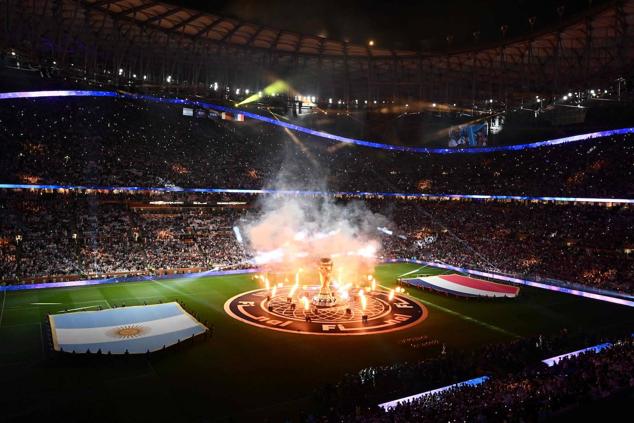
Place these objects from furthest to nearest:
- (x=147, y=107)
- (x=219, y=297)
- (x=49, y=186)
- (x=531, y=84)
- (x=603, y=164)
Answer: (x=147, y=107)
(x=531, y=84)
(x=603, y=164)
(x=49, y=186)
(x=219, y=297)

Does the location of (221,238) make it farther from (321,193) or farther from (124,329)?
(124,329)

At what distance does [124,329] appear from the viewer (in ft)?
70.4

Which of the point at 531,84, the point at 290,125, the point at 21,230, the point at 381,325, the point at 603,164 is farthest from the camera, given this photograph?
the point at 290,125

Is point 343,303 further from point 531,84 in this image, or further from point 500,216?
point 531,84

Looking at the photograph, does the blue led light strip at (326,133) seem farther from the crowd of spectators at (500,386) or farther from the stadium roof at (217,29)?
the crowd of spectators at (500,386)

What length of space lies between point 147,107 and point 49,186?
58.1 ft

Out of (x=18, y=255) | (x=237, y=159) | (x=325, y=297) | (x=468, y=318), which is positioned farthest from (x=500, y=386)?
(x=237, y=159)

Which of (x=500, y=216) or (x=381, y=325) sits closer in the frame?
(x=381, y=325)

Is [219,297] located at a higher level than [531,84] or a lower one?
lower

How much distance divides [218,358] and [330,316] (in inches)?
312

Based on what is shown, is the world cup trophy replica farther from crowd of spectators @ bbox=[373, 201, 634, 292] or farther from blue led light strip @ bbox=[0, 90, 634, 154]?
blue led light strip @ bbox=[0, 90, 634, 154]

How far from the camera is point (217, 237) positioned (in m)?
42.7

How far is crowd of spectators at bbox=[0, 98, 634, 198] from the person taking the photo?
40.1 m

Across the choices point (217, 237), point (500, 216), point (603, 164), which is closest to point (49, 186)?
point (217, 237)
